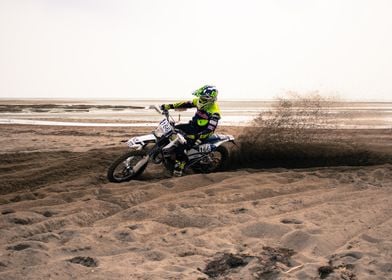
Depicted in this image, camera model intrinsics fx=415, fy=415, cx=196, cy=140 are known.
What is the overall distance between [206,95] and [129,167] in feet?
7.74

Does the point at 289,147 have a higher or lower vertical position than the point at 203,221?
higher

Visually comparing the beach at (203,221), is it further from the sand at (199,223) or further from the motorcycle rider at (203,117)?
the motorcycle rider at (203,117)

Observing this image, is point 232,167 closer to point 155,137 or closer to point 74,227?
point 155,137

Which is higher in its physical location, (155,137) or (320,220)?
(155,137)

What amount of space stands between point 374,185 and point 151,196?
4095mm

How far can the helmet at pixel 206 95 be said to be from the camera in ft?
30.2

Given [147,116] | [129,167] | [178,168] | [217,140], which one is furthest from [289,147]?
[147,116]

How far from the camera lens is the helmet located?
9195 millimetres

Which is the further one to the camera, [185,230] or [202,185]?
[202,185]

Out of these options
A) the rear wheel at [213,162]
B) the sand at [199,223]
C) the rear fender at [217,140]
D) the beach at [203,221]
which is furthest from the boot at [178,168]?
the rear fender at [217,140]

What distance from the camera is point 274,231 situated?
5.11m

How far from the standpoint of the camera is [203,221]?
5.61 metres

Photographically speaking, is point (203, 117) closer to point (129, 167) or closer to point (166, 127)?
point (166, 127)

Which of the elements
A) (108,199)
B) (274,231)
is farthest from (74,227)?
(274,231)
